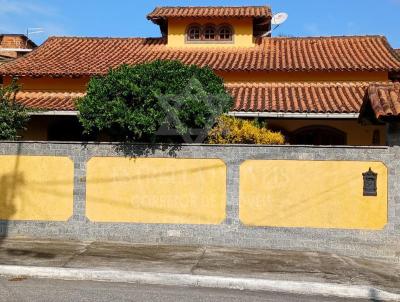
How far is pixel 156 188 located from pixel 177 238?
1104 mm

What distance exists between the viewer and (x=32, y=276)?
7879mm

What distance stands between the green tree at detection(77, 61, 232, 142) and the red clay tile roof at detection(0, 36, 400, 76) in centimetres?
498

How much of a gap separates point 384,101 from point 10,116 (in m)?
7.93

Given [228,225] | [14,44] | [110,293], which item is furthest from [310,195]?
[14,44]

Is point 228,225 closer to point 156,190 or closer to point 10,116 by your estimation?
point 156,190

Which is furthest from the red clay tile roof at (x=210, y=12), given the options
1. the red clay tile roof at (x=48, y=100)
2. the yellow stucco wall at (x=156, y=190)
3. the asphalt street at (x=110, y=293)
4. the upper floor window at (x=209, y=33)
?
the asphalt street at (x=110, y=293)

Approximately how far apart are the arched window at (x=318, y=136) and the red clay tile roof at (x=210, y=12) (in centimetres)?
505

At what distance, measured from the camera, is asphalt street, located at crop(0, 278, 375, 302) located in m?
6.63

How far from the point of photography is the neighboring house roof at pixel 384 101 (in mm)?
9414

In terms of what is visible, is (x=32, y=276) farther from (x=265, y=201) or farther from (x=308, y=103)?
(x=308, y=103)

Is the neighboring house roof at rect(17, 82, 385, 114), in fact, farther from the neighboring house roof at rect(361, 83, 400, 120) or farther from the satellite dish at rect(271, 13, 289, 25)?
the satellite dish at rect(271, 13, 289, 25)

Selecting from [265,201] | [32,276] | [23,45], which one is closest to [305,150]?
[265,201]

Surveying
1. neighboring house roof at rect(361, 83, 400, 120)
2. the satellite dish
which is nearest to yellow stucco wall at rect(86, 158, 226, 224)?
neighboring house roof at rect(361, 83, 400, 120)

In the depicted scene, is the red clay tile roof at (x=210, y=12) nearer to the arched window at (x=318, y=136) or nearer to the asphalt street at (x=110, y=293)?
the arched window at (x=318, y=136)
